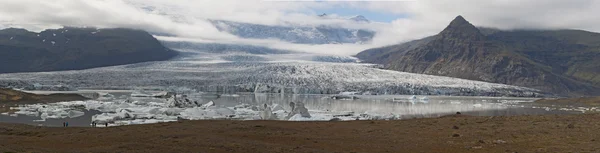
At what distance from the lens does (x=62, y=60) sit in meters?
160

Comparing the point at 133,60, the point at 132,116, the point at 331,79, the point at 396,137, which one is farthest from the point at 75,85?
the point at 133,60

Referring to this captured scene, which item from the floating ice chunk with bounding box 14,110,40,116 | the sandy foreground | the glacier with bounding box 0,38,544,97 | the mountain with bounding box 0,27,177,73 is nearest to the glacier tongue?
the glacier with bounding box 0,38,544,97

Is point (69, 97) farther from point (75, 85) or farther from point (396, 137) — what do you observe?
point (396, 137)

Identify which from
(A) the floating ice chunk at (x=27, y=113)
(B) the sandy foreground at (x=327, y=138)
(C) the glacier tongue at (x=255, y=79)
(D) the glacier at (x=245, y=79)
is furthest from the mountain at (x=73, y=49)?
(B) the sandy foreground at (x=327, y=138)

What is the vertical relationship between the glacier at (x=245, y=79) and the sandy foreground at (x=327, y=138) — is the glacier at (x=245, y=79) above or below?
above

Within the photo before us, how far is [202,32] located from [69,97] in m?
115

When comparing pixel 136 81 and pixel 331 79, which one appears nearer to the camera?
pixel 136 81

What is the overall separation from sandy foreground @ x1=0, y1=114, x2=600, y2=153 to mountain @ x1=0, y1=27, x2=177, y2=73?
124m

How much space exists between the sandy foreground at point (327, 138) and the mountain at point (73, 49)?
124 metres

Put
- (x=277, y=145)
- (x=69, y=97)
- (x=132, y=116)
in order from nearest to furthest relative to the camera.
→ (x=277, y=145) → (x=132, y=116) → (x=69, y=97)

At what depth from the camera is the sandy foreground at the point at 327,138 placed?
17.5 m

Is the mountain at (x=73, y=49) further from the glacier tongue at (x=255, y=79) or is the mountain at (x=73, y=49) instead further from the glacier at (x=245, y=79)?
the glacier tongue at (x=255, y=79)

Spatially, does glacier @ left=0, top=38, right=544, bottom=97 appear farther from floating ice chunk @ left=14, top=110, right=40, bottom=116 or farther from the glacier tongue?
floating ice chunk @ left=14, top=110, right=40, bottom=116

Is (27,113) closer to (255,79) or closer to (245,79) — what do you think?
(245,79)
